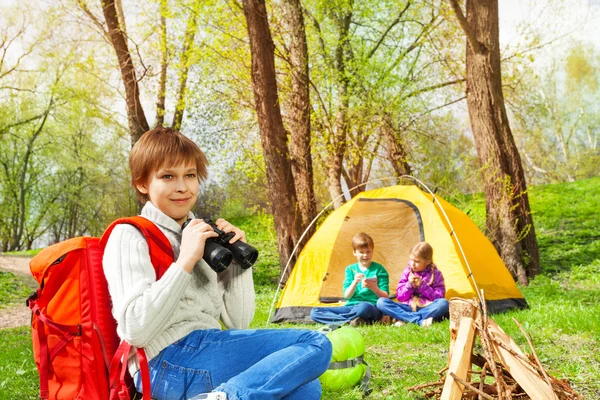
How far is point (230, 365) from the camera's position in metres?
2.28

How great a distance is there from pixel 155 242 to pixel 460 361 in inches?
48.5

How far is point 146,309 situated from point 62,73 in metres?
20.1

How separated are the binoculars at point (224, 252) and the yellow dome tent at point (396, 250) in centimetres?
421

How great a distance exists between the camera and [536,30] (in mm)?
12328

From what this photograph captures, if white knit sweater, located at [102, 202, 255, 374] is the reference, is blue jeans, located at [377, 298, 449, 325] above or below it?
below

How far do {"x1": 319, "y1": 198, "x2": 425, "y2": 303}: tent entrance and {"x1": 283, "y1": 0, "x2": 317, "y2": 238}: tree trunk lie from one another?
5.47 feet

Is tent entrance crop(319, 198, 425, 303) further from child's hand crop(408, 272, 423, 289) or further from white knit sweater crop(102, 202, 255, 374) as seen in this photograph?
white knit sweater crop(102, 202, 255, 374)

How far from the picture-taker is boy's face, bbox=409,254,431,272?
6004 millimetres

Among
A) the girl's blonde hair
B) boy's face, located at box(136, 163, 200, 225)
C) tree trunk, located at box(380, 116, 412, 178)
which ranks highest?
tree trunk, located at box(380, 116, 412, 178)

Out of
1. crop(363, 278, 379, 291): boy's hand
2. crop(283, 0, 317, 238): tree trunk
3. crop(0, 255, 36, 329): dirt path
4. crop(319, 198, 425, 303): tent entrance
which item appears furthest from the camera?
crop(0, 255, 36, 329): dirt path

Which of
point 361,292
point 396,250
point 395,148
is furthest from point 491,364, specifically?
point 395,148

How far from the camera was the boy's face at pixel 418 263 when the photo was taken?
600cm

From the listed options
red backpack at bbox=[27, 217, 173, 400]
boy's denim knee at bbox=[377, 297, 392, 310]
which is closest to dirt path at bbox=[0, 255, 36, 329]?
boy's denim knee at bbox=[377, 297, 392, 310]

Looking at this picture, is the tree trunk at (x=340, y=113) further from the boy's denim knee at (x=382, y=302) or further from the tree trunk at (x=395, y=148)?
the boy's denim knee at (x=382, y=302)
